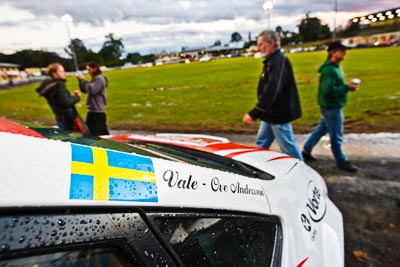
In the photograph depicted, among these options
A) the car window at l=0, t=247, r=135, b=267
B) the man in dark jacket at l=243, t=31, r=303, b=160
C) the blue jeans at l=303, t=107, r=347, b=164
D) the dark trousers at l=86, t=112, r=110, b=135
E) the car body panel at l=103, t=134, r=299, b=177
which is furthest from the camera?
the dark trousers at l=86, t=112, r=110, b=135

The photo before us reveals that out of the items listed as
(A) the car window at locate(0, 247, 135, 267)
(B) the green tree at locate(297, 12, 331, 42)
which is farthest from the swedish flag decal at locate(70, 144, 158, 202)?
(B) the green tree at locate(297, 12, 331, 42)

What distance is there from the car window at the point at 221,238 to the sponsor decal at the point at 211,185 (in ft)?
0.32

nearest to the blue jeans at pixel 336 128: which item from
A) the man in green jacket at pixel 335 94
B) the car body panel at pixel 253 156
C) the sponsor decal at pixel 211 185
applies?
the man in green jacket at pixel 335 94

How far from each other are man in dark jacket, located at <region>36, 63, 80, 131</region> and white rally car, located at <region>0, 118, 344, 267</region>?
3979mm

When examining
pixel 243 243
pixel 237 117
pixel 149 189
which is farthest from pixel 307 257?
pixel 237 117

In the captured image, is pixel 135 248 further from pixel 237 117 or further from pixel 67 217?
pixel 237 117

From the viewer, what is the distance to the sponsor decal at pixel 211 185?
3.30 ft

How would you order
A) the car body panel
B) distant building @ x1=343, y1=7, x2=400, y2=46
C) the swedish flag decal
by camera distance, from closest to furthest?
the swedish flag decal → the car body panel → distant building @ x1=343, y1=7, x2=400, y2=46

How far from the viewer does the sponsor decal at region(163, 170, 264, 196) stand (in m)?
1.01

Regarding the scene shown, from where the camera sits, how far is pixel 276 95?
3.49 meters

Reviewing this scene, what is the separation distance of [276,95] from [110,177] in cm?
292

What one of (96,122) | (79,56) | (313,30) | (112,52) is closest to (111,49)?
(112,52)

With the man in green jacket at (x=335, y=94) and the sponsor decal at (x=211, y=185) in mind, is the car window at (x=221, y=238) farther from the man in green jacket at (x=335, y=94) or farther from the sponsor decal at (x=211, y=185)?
the man in green jacket at (x=335, y=94)

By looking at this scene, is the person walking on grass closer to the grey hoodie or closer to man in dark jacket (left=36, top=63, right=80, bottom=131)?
the grey hoodie
